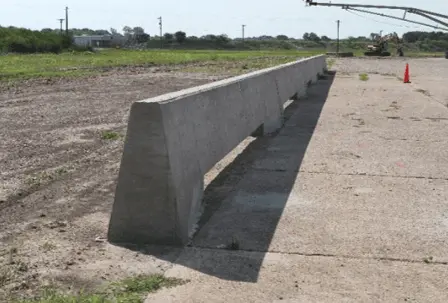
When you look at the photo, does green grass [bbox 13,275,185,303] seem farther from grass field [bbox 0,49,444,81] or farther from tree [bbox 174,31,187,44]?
tree [bbox 174,31,187,44]

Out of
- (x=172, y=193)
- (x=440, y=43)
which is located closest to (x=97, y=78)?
(x=172, y=193)

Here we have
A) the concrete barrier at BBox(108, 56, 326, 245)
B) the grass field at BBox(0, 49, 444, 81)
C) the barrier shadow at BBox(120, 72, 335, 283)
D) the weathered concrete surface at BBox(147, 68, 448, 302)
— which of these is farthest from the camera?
the grass field at BBox(0, 49, 444, 81)

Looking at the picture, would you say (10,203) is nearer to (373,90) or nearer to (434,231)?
(434,231)

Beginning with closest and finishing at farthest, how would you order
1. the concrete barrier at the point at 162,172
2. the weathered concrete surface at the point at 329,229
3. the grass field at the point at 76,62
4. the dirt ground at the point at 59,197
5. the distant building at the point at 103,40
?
the weathered concrete surface at the point at 329,229
the dirt ground at the point at 59,197
the concrete barrier at the point at 162,172
the grass field at the point at 76,62
the distant building at the point at 103,40

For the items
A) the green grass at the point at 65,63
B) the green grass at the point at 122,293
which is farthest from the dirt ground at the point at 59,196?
the green grass at the point at 65,63

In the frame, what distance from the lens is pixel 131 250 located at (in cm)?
488

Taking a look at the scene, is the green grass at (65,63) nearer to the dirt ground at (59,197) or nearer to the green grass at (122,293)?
the dirt ground at (59,197)

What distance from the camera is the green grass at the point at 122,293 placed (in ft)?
12.7

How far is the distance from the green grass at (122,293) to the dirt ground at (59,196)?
17cm

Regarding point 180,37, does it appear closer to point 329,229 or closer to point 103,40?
point 103,40

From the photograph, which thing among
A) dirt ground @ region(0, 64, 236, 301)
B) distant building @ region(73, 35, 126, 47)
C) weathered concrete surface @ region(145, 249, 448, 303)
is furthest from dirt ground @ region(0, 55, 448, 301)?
distant building @ region(73, 35, 126, 47)

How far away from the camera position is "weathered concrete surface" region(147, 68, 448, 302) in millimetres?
4195

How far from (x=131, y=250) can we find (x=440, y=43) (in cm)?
19266

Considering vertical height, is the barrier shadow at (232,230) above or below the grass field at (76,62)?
below
